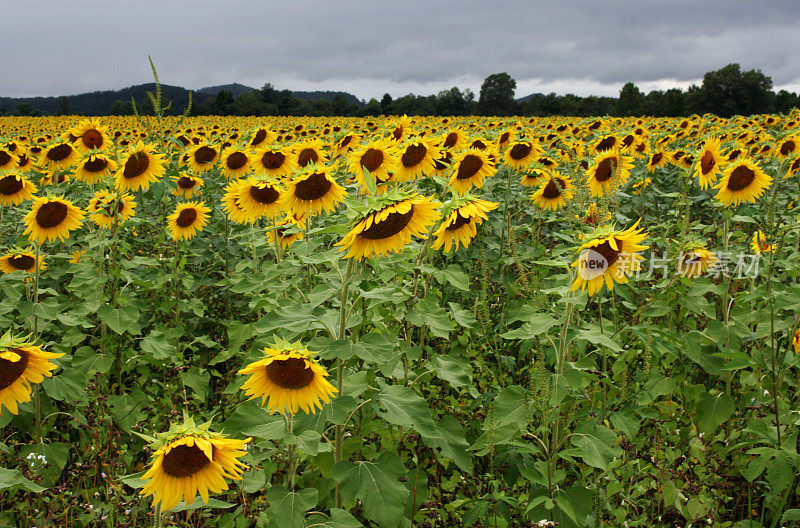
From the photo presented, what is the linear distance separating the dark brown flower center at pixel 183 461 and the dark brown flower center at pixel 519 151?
4977 millimetres

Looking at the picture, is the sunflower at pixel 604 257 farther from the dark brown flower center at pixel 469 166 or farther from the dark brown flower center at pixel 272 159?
the dark brown flower center at pixel 272 159

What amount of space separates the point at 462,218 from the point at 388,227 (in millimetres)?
714

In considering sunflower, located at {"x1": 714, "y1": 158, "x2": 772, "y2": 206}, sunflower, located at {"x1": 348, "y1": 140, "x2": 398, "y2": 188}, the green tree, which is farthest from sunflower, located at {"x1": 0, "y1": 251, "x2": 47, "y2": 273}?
the green tree

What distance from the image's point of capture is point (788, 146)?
7121mm

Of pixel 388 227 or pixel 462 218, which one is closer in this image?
pixel 388 227

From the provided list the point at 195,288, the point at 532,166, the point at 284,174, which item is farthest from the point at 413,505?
the point at 532,166

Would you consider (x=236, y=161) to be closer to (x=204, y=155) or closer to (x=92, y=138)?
(x=204, y=155)

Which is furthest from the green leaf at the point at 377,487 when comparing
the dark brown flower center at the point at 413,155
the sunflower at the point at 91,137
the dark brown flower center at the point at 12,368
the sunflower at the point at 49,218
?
the sunflower at the point at 91,137

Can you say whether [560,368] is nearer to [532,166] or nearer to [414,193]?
[414,193]

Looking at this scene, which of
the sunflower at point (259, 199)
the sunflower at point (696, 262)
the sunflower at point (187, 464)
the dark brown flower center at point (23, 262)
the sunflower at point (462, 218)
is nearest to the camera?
the sunflower at point (187, 464)

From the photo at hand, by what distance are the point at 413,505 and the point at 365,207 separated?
1.57 m

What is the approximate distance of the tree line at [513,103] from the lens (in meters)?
41.4

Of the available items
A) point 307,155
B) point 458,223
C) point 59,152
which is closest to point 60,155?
point 59,152

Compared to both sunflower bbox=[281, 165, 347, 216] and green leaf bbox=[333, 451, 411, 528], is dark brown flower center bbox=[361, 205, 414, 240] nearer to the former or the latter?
sunflower bbox=[281, 165, 347, 216]
